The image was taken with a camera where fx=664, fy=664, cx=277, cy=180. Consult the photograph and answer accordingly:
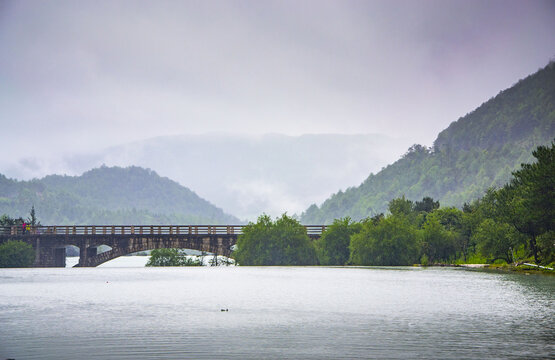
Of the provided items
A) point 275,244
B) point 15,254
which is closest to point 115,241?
point 15,254

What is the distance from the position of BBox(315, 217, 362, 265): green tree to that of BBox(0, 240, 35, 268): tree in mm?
46416

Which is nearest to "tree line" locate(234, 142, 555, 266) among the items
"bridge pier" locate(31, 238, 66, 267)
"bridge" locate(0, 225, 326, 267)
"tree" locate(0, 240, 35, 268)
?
"bridge" locate(0, 225, 326, 267)

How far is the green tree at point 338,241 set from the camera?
10475cm

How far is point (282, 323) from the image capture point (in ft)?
98.0

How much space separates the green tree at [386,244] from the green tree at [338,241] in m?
4.88

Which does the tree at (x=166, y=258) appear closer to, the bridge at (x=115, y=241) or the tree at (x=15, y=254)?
the bridge at (x=115, y=241)

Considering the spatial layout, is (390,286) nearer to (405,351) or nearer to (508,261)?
(405,351)

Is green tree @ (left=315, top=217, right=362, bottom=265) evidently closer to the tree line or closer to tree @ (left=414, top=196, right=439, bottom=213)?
the tree line

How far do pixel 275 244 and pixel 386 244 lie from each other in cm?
1799

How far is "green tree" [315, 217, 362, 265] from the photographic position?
10475 cm

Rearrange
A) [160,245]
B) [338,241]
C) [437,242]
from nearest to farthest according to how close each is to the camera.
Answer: [437,242] → [338,241] → [160,245]

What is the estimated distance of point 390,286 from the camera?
52.2 metres

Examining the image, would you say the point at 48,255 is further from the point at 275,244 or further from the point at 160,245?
the point at 275,244

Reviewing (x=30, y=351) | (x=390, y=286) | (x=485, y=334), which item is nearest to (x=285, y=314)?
(x=485, y=334)
